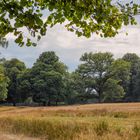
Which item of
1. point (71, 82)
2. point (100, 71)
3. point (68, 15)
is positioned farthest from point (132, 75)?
point (68, 15)

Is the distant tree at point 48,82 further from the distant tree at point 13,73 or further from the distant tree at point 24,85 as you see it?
the distant tree at point 13,73

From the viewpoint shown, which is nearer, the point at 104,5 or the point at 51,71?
the point at 104,5

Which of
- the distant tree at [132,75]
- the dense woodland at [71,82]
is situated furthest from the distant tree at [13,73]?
the distant tree at [132,75]

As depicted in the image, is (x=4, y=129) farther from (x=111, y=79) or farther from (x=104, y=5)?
(x=111, y=79)

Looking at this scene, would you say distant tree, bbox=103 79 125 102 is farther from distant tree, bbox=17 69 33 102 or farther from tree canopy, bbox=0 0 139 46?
tree canopy, bbox=0 0 139 46

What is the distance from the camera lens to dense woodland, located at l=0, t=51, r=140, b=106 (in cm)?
Answer: 9638

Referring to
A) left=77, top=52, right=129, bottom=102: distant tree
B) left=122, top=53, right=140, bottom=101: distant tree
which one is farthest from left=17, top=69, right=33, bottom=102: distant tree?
left=122, top=53, right=140, bottom=101: distant tree

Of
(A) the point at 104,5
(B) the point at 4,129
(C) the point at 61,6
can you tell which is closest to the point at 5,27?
(C) the point at 61,6

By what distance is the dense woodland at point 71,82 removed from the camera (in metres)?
96.4

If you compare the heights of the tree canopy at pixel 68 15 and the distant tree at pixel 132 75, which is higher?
the distant tree at pixel 132 75

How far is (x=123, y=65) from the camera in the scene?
103312mm

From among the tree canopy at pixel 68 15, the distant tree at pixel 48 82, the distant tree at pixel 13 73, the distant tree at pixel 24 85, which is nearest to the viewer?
the tree canopy at pixel 68 15

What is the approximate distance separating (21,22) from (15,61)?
104777mm

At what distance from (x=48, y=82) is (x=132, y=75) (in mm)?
26093
